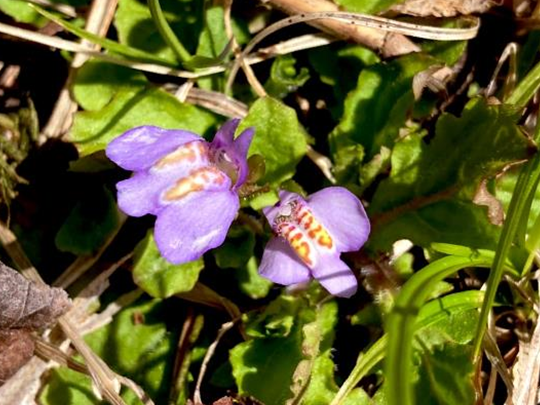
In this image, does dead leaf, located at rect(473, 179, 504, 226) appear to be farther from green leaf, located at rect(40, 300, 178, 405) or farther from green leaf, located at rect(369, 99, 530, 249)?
green leaf, located at rect(40, 300, 178, 405)

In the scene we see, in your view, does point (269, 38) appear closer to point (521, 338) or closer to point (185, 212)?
point (185, 212)

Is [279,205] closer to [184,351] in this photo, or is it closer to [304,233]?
[304,233]

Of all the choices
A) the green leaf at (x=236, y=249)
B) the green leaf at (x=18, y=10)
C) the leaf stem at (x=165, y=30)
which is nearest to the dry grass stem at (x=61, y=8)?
the green leaf at (x=18, y=10)

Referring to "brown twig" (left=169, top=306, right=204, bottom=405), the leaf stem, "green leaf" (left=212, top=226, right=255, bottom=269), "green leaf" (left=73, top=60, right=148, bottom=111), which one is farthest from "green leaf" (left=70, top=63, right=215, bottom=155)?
"brown twig" (left=169, top=306, right=204, bottom=405)

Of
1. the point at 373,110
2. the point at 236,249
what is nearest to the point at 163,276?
the point at 236,249

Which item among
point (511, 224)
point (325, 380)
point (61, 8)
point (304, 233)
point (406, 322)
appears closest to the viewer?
point (406, 322)

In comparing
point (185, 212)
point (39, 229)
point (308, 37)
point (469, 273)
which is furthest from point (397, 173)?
point (39, 229)

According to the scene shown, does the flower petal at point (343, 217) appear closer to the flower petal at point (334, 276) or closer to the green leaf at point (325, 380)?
the flower petal at point (334, 276)
